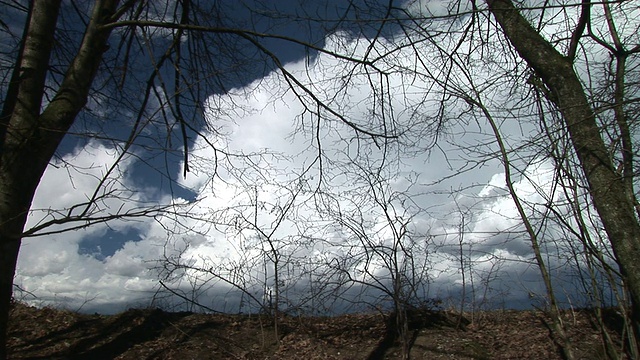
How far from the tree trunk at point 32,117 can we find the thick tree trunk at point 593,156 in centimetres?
351

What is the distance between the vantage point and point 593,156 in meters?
3.81

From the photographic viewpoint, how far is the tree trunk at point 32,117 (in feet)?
10.7

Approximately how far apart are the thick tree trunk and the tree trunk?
11.5 ft

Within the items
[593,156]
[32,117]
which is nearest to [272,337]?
[32,117]

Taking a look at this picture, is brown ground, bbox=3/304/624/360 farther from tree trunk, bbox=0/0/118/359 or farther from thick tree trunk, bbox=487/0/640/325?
tree trunk, bbox=0/0/118/359

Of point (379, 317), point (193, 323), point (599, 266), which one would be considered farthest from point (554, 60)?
point (193, 323)

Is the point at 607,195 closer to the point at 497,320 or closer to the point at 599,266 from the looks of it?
the point at 599,266

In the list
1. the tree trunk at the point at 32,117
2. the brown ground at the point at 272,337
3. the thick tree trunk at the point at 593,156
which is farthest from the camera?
the brown ground at the point at 272,337

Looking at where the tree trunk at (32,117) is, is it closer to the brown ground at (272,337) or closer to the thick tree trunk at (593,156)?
the brown ground at (272,337)

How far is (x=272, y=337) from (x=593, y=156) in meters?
4.55

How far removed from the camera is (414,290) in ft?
17.7

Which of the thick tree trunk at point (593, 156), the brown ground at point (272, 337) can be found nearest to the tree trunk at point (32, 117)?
the brown ground at point (272, 337)

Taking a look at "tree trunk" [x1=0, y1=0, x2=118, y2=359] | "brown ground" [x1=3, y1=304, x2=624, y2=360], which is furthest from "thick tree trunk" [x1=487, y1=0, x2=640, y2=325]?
"tree trunk" [x1=0, y1=0, x2=118, y2=359]

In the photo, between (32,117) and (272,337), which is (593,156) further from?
(32,117)
